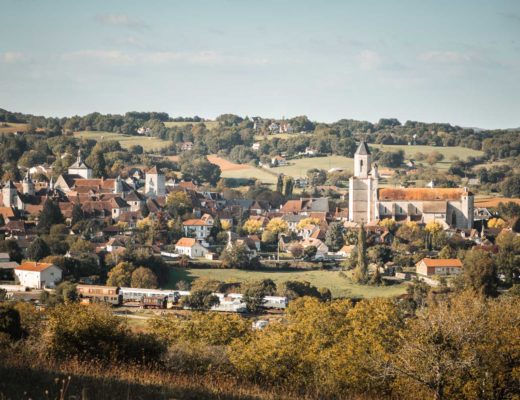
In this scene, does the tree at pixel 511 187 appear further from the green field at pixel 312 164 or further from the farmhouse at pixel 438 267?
the farmhouse at pixel 438 267

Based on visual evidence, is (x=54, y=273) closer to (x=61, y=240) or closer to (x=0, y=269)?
(x=0, y=269)

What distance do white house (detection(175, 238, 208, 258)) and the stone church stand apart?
14364 mm

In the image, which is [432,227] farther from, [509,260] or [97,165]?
[97,165]

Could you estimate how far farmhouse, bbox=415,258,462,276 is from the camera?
1785 inches

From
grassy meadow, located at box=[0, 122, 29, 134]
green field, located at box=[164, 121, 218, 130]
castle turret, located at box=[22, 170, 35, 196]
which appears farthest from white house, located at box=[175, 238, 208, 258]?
green field, located at box=[164, 121, 218, 130]

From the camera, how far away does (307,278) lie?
44.6 metres

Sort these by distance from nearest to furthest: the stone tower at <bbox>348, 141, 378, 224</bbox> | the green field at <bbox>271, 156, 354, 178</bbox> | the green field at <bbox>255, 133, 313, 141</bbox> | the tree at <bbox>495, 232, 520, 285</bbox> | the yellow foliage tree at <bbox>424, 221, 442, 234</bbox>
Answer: the tree at <bbox>495, 232, 520, 285</bbox>, the yellow foliage tree at <bbox>424, 221, 442, 234</bbox>, the stone tower at <bbox>348, 141, 378, 224</bbox>, the green field at <bbox>271, 156, 354, 178</bbox>, the green field at <bbox>255, 133, 313, 141</bbox>

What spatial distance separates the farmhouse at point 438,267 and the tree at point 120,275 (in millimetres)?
14656

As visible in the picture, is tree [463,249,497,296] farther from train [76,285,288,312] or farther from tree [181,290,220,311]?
tree [181,290,220,311]

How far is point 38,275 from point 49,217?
1345 centimetres

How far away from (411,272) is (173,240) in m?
15.4

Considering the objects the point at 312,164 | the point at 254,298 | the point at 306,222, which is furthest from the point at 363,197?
the point at 312,164

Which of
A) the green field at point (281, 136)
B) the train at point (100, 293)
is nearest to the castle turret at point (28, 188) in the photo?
the train at point (100, 293)

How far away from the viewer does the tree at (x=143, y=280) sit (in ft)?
135
